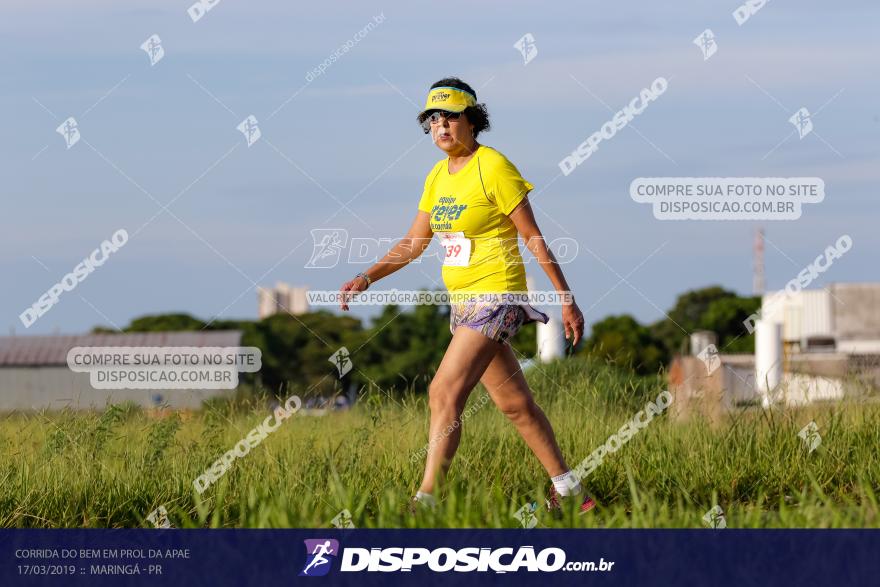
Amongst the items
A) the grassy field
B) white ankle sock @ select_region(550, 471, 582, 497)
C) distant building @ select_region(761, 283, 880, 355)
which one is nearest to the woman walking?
white ankle sock @ select_region(550, 471, 582, 497)

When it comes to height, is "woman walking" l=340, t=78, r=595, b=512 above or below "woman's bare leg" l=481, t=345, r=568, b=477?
above

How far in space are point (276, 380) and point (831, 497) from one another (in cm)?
5369

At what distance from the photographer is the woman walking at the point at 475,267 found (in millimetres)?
6215

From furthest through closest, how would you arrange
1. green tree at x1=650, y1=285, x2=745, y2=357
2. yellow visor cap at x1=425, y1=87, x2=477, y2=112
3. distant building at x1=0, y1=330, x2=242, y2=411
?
green tree at x1=650, y1=285, x2=745, y2=357 → distant building at x1=0, y1=330, x2=242, y2=411 → yellow visor cap at x1=425, y1=87, x2=477, y2=112

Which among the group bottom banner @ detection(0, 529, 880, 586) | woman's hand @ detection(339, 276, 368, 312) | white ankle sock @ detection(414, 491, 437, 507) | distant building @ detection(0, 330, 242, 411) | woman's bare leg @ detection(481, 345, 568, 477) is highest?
distant building @ detection(0, 330, 242, 411)

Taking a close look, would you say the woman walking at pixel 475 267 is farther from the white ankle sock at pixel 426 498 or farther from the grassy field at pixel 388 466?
the grassy field at pixel 388 466

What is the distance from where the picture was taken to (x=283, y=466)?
7.16 m

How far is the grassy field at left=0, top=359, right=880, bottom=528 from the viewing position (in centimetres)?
655

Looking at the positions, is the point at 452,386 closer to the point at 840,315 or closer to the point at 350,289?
the point at 350,289

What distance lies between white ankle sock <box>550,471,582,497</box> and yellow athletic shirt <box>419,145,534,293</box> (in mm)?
1093

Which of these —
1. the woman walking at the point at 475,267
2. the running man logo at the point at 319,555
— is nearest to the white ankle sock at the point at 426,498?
the woman walking at the point at 475,267

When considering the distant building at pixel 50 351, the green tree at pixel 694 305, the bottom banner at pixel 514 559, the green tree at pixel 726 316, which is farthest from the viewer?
the green tree at pixel 694 305

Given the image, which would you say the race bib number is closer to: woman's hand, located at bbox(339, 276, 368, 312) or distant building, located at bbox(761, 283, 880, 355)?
woman's hand, located at bbox(339, 276, 368, 312)

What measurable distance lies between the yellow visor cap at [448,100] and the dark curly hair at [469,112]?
30mm
